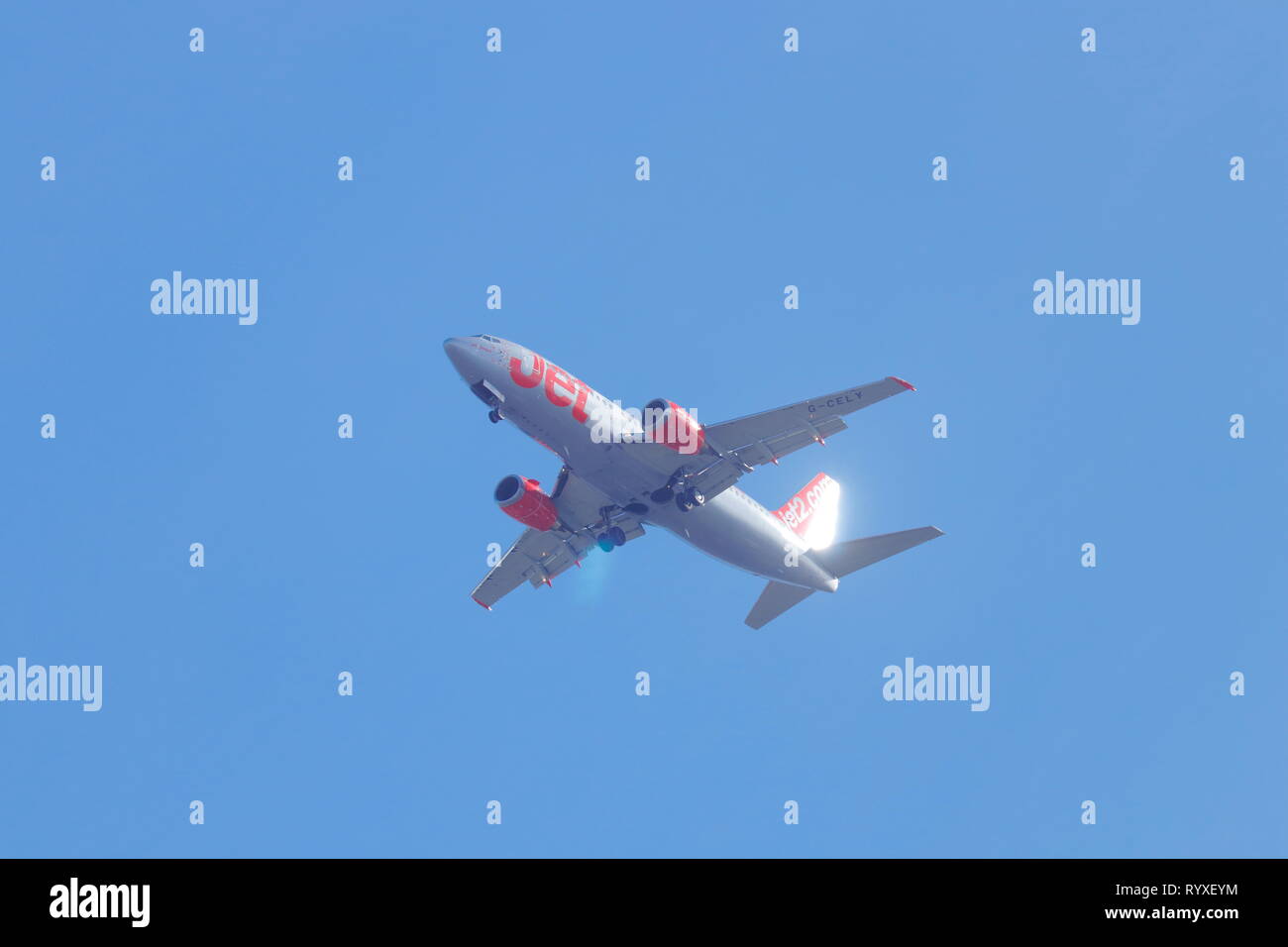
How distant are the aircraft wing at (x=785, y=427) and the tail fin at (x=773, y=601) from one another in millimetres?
9576

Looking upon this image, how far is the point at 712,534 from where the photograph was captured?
56000mm

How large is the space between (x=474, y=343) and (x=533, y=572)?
15.7 metres

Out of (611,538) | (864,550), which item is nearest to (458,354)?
(611,538)

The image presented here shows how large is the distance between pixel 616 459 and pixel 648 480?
2081mm

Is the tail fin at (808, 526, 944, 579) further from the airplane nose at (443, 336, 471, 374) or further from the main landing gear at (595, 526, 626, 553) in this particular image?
the airplane nose at (443, 336, 471, 374)

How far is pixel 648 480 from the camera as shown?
54000 millimetres

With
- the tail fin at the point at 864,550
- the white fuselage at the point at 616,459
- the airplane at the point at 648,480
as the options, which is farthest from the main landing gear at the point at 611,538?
the tail fin at the point at 864,550

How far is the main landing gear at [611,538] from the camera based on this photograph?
58781 mm

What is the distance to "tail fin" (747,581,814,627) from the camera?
61375 millimetres

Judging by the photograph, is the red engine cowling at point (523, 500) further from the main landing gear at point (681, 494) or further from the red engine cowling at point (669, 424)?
the red engine cowling at point (669, 424)

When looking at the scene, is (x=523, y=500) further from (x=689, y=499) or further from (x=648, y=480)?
(x=689, y=499)

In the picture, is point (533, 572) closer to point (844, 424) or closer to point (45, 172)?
point (844, 424)

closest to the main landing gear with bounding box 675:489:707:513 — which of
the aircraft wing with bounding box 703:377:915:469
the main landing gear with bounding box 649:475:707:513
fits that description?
the main landing gear with bounding box 649:475:707:513

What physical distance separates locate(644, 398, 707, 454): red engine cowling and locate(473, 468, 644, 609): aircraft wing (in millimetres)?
6159
